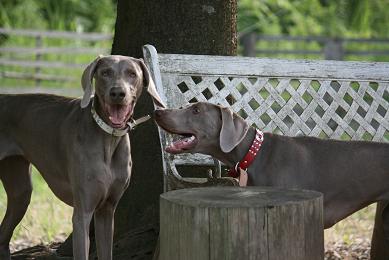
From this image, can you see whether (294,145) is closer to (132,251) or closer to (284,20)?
(132,251)

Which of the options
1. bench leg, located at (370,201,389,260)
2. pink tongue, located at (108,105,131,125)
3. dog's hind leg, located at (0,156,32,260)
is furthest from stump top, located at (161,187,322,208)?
dog's hind leg, located at (0,156,32,260)

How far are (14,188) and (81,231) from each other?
1.04 metres

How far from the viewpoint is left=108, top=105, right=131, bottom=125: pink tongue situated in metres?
4.66

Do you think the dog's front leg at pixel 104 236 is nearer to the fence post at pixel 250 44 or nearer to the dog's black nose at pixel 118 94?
the dog's black nose at pixel 118 94

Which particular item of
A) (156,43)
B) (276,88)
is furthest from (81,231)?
(276,88)

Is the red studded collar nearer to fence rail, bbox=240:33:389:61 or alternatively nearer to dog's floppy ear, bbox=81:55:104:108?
Answer: dog's floppy ear, bbox=81:55:104:108

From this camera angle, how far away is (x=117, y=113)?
4.66 meters

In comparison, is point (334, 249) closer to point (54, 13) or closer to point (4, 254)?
point (4, 254)

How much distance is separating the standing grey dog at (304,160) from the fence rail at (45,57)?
9525 millimetres

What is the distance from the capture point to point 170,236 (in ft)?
13.1

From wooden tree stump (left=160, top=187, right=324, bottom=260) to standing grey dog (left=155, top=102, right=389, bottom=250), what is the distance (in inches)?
33.6

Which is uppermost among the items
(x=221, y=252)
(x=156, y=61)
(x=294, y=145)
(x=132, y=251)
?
(x=156, y=61)

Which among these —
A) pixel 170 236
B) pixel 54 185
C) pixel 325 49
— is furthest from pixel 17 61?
pixel 170 236

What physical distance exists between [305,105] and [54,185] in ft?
5.09
